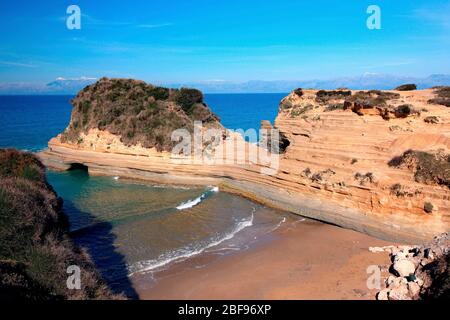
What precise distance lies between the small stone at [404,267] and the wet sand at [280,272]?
946 millimetres

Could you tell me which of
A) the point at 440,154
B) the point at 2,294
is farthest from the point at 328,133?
the point at 2,294

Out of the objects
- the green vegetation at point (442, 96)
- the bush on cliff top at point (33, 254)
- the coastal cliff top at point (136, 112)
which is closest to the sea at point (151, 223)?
the bush on cliff top at point (33, 254)

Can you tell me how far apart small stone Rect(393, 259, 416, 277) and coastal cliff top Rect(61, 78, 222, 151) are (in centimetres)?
1668

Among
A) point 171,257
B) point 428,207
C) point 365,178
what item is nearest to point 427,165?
point 428,207

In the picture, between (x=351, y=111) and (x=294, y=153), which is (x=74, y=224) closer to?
(x=294, y=153)

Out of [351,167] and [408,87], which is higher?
[408,87]

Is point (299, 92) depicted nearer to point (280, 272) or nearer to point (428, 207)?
point (428, 207)

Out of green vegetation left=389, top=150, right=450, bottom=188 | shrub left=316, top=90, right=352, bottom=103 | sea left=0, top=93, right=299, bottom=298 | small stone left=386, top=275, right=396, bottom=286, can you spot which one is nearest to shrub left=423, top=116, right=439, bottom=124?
green vegetation left=389, top=150, right=450, bottom=188

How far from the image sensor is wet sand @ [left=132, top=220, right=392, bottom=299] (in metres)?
9.40

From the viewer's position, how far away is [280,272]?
10.6 meters

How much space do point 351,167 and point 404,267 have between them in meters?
5.68

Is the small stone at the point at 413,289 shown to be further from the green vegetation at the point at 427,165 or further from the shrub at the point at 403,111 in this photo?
the shrub at the point at 403,111

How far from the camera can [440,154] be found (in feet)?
41.3
